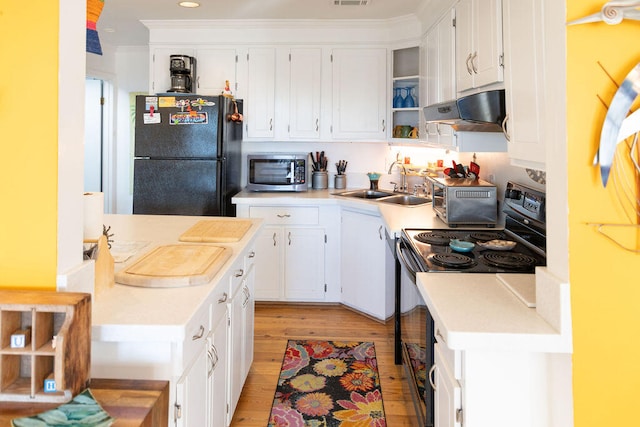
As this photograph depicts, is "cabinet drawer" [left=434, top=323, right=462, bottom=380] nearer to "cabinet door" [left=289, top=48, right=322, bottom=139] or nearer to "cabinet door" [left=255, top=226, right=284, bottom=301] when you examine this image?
"cabinet door" [left=255, top=226, right=284, bottom=301]

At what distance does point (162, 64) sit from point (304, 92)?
1.28 meters

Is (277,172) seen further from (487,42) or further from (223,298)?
A: (223,298)

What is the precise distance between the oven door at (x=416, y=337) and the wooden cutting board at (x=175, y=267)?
779mm

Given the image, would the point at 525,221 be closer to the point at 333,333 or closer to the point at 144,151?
the point at 333,333

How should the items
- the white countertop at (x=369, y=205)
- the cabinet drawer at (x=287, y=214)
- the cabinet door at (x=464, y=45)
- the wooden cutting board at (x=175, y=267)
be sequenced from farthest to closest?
1. the cabinet drawer at (x=287, y=214)
2. the white countertop at (x=369, y=205)
3. the cabinet door at (x=464, y=45)
4. the wooden cutting board at (x=175, y=267)

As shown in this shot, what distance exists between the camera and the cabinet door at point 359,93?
3.98 m

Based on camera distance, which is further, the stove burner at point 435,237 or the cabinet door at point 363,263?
the cabinet door at point 363,263

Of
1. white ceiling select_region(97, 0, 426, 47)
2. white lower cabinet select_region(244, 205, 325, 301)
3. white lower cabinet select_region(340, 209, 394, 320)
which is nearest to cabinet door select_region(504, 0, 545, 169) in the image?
white lower cabinet select_region(340, 209, 394, 320)

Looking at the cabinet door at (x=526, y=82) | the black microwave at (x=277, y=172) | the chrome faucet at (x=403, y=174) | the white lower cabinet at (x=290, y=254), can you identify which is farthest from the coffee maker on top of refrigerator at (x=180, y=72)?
the cabinet door at (x=526, y=82)

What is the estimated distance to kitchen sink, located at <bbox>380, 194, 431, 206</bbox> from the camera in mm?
3578

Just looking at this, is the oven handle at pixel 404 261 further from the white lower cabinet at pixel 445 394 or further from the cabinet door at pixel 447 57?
the cabinet door at pixel 447 57

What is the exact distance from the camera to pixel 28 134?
43.4 inches

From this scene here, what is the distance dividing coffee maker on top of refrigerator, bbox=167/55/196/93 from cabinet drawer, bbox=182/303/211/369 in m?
2.87

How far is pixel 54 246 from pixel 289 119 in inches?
122
